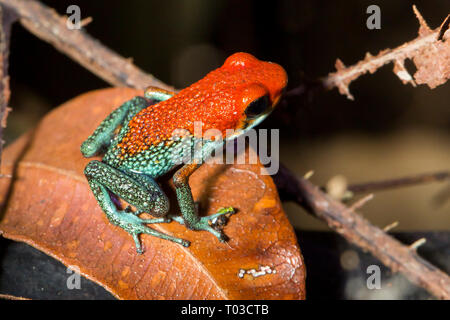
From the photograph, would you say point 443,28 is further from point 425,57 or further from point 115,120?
point 115,120

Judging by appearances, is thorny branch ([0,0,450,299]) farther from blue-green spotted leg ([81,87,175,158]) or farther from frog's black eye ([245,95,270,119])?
frog's black eye ([245,95,270,119])

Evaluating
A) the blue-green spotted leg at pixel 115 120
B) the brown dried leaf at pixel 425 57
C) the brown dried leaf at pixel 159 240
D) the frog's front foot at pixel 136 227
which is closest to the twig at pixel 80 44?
the blue-green spotted leg at pixel 115 120

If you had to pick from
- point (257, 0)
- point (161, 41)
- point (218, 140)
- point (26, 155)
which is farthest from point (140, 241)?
point (257, 0)

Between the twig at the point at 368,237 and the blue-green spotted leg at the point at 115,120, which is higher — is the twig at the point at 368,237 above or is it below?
below

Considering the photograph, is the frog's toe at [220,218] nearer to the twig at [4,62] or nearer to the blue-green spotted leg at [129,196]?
the blue-green spotted leg at [129,196]

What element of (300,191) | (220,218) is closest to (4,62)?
(220,218)
